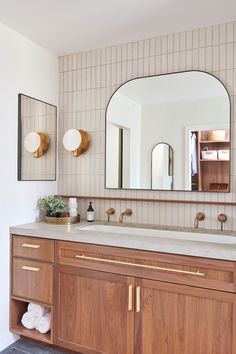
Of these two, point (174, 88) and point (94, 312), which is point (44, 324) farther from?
point (174, 88)

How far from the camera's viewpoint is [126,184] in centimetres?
252

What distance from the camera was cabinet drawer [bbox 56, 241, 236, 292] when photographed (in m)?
1.62

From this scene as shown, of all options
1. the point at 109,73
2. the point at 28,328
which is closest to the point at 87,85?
the point at 109,73

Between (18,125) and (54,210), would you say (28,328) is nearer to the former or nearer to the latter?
(54,210)

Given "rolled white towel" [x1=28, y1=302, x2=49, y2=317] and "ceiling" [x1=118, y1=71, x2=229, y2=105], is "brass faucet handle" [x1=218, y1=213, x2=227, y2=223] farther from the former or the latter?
"rolled white towel" [x1=28, y1=302, x2=49, y2=317]

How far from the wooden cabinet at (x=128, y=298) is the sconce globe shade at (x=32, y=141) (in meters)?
0.73

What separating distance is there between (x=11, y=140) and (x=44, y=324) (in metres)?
1.39

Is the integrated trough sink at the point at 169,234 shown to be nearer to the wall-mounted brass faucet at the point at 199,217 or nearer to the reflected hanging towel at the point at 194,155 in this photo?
the wall-mounted brass faucet at the point at 199,217

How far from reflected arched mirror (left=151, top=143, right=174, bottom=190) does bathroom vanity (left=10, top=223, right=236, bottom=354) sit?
1.67ft

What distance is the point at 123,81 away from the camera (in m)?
2.56

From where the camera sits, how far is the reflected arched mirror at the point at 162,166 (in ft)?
7.73

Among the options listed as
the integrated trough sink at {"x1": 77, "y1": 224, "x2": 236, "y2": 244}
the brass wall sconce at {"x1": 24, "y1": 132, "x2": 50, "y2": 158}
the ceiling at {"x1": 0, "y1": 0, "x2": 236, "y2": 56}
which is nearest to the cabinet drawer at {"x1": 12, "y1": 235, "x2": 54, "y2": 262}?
the integrated trough sink at {"x1": 77, "y1": 224, "x2": 236, "y2": 244}

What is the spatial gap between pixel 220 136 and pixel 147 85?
72cm

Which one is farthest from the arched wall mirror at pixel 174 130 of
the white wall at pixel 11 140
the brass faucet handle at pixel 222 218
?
the white wall at pixel 11 140
